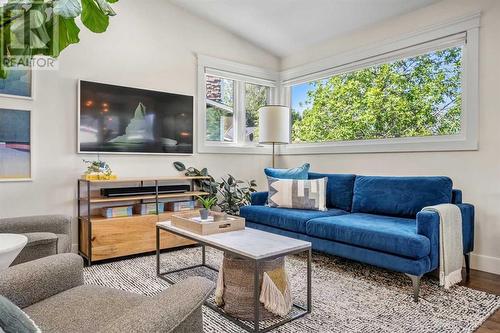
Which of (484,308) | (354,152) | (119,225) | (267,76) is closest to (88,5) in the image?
(484,308)

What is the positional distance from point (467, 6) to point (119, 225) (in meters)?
3.88

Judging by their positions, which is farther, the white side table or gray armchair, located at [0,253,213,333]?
the white side table

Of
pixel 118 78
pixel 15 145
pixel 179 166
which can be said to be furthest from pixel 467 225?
pixel 15 145

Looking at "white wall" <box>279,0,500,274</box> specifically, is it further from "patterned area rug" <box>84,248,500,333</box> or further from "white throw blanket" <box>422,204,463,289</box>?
"patterned area rug" <box>84,248,500,333</box>

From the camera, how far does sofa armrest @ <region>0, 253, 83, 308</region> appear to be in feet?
4.17

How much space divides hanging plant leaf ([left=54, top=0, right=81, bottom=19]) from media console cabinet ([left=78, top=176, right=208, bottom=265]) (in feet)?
9.36

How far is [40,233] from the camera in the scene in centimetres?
219

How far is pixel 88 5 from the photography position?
0.68 m

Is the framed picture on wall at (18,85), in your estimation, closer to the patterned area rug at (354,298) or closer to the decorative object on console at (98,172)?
the decorative object on console at (98,172)

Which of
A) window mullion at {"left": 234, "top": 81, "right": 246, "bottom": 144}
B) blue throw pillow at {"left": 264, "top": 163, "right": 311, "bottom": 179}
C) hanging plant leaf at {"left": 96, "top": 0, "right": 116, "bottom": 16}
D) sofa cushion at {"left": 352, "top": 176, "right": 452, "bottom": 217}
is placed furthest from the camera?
window mullion at {"left": 234, "top": 81, "right": 246, "bottom": 144}

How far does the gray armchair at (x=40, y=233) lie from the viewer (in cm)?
206

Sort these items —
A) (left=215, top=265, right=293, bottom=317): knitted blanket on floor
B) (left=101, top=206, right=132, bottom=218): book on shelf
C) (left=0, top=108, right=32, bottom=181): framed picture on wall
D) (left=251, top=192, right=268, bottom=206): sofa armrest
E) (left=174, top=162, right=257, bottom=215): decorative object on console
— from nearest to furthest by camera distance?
(left=215, top=265, right=293, bottom=317): knitted blanket on floor → (left=0, top=108, right=32, bottom=181): framed picture on wall → (left=101, top=206, right=132, bottom=218): book on shelf → (left=251, top=192, right=268, bottom=206): sofa armrest → (left=174, top=162, right=257, bottom=215): decorative object on console

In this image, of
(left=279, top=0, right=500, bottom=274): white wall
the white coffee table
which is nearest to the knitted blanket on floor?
the white coffee table

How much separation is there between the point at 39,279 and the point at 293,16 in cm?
362
